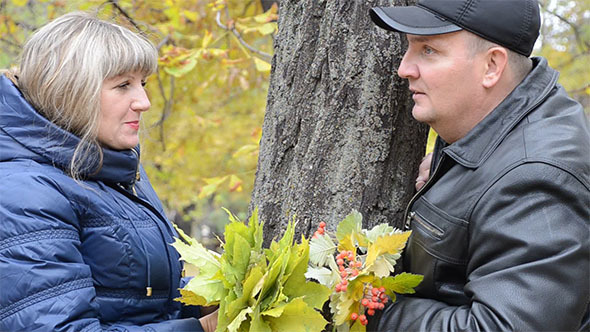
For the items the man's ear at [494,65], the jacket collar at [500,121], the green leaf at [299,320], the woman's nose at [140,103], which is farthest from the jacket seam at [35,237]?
the man's ear at [494,65]

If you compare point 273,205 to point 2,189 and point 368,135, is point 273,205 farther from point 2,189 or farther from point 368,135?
point 2,189

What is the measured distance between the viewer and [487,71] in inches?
87.1

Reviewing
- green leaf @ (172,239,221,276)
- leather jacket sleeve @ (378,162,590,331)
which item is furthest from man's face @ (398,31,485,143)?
green leaf @ (172,239,221,276)

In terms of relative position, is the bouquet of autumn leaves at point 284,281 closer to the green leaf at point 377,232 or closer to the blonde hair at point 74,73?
the green leaf at point 377,232

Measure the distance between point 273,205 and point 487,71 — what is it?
109 cm

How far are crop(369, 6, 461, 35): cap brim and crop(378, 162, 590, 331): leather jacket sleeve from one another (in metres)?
0.61

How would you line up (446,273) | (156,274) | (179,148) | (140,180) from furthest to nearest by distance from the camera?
1. (179,148)
2. (140,180)
3. (156,274)
4. (446,273)

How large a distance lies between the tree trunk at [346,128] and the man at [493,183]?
24 centimetres

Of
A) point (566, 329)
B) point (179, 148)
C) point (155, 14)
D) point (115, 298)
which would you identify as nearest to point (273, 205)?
point (115, 298)

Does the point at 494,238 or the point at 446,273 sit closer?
the point at 494,238

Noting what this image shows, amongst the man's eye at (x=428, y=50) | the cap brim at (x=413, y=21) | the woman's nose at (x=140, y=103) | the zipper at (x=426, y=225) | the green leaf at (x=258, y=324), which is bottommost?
the green leaf at (x=258, y=324)

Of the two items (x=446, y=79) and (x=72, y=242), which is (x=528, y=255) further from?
(x=72, y=242)

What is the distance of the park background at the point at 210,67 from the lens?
215 inches

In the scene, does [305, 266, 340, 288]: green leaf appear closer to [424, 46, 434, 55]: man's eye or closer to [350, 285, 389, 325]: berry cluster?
[350, 285, 389, 325]: berry cluster
